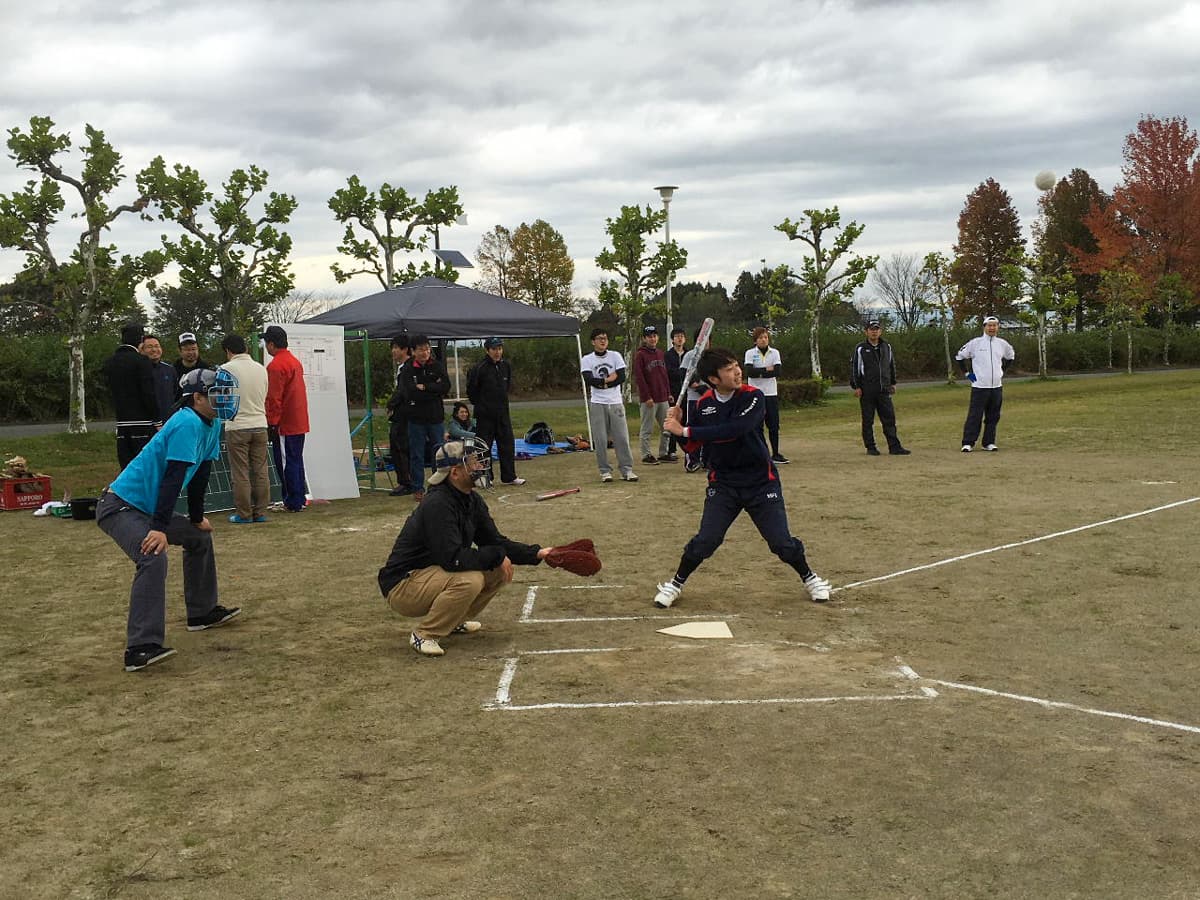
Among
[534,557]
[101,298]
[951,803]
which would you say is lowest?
[951,803]

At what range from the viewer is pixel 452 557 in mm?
6859

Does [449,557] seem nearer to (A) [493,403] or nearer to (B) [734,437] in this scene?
Result: (B) [734,437]

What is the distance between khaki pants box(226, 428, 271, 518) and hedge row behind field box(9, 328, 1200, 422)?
8.49 m

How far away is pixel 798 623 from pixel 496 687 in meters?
2.37

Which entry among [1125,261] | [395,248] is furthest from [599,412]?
[1125,261]

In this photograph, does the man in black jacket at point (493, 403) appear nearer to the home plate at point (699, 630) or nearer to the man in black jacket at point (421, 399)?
the man in black jacket at point (421, 399)

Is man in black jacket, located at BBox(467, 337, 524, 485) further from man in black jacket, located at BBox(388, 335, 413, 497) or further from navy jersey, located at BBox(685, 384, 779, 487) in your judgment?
navy jersey, located at BBox(685, 384, 779, 487)

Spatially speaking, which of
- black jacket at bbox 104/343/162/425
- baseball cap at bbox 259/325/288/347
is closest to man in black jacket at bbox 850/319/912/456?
baseball cap at bbox 259/325/288/347

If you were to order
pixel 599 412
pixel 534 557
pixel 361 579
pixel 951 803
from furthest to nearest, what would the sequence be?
pixel 599 412
pixel 361 579
pixel 534 557
pixel 951 803

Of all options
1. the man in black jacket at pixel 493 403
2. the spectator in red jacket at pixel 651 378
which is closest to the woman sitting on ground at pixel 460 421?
the man in black jacket at pixel 493 403

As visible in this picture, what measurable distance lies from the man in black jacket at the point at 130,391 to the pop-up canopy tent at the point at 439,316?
11.4 feet

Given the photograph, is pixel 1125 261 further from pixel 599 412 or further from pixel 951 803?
pixel 951 803

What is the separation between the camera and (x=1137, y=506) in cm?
1195

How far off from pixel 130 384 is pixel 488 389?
5024mm
